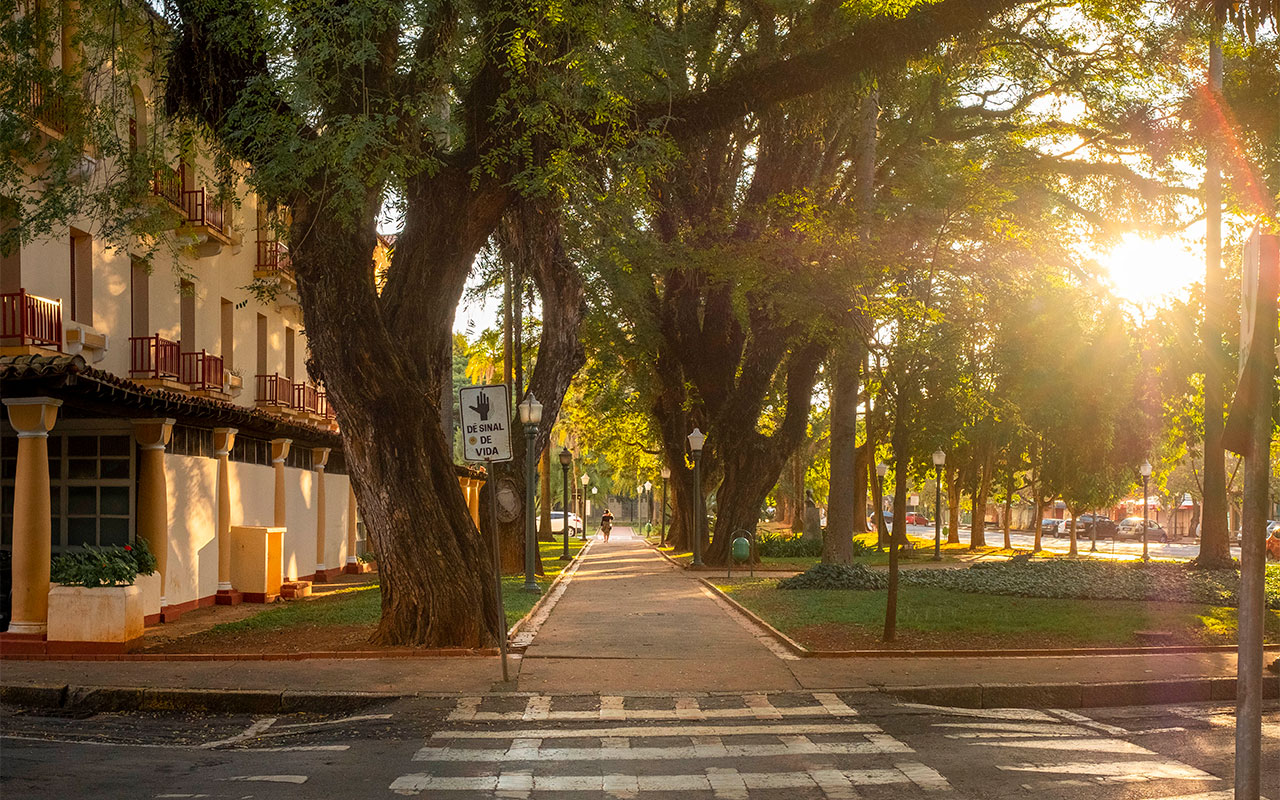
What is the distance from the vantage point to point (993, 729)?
9117 mm

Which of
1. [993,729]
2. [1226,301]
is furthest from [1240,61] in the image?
[993,729]

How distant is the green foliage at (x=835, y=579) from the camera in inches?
878

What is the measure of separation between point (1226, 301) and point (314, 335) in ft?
58.2

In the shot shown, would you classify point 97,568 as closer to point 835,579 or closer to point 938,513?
point 835,579

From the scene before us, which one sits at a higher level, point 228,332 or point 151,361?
point 228,332

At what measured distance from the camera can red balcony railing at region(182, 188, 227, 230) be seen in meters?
21.2

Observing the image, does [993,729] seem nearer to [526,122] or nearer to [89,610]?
[526,122]

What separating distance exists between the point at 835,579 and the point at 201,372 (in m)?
12.4

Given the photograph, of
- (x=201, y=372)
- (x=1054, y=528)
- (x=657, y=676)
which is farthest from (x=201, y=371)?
(x=1054, y=528)

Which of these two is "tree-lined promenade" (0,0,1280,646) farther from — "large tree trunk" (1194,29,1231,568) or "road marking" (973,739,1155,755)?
"road marking" (973,739,1155,755)

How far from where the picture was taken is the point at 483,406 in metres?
11.6

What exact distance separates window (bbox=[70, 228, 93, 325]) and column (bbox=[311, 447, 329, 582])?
7.61 m

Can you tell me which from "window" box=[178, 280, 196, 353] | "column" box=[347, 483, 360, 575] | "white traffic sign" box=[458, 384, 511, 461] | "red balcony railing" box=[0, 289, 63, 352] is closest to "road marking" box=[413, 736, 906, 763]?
"white traffic sign" box=[458, 384, 511, 461]

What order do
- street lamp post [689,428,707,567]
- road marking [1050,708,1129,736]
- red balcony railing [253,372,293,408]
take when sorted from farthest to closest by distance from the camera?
street lamp post [689,428,707,567] → red balcony railing [253,372,293,408] → road marking [1050,708,1129,736]
